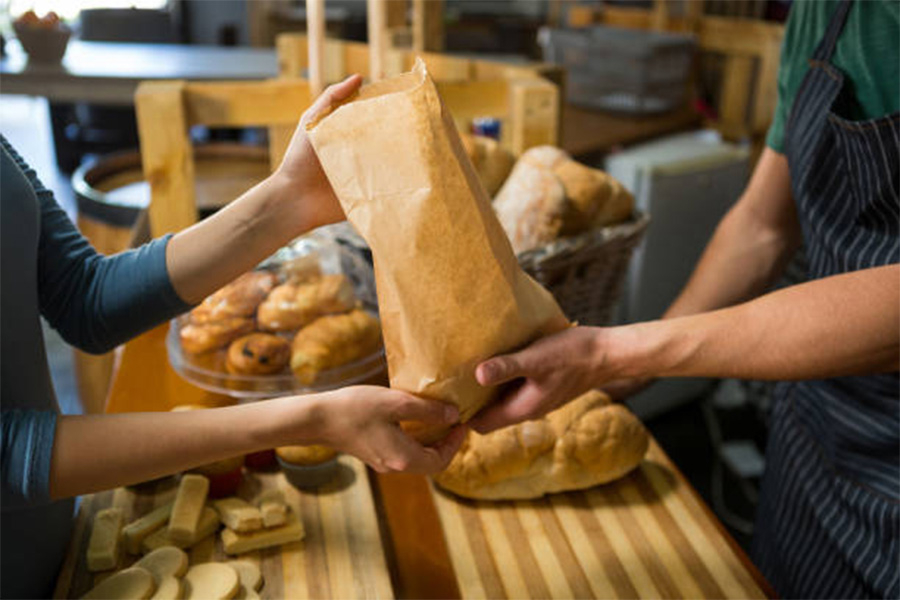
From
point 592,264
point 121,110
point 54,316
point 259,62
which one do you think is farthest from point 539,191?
point 121,110

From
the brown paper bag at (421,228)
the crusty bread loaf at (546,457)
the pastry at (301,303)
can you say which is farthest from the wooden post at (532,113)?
the brown paper bag at (421,228)

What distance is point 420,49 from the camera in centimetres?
231

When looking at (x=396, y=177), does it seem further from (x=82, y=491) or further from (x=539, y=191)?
(x=539, y=191)

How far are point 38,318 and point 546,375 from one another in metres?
0.56

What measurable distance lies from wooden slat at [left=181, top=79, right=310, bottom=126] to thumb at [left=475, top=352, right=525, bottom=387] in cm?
87

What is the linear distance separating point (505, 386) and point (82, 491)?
45cm

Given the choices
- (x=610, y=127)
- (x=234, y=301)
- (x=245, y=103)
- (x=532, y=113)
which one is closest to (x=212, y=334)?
(x=234, y=301)

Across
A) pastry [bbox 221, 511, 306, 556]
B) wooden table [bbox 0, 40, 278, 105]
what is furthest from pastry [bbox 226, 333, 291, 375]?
wooden table [bbox 0, 40, 278, 105]

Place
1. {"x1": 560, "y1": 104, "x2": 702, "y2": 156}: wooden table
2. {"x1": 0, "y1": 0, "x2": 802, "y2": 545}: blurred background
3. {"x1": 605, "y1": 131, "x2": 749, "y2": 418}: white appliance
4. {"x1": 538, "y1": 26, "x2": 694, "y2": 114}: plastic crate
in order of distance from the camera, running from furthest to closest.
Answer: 1. {"x1": 538, "y1": 26, "x2": 694, "y2": 114}: plastic crate
2. {"x1": 560, "y1": 104, "x2": 702, "y2": 156}: wooden table
3. {"x1": 605, "y1": 131, "x2": 749, "y2": 418}: white appliance
4. {"x1": 0, "y1": 0, "x2": 802, "y2": 545}: blurred background

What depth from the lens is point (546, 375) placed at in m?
0.88

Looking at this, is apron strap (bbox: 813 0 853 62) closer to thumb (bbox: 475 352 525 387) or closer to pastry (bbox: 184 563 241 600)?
thumb (bbox: 475 352 525 387)

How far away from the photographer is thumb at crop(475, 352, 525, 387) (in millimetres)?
813

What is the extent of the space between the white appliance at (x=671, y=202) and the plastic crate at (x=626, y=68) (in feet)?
1.65

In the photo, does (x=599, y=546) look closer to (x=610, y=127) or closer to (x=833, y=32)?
(x=833, y=32)
